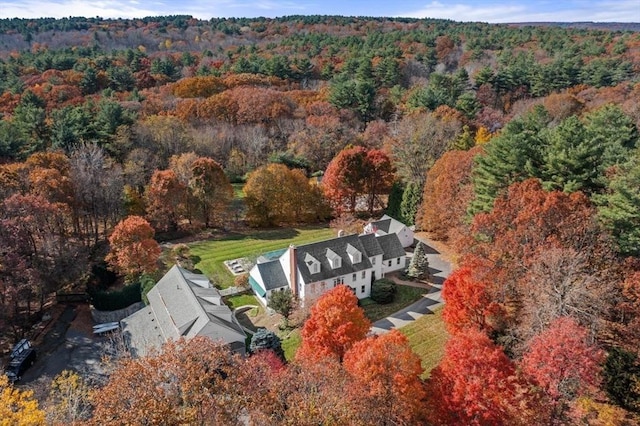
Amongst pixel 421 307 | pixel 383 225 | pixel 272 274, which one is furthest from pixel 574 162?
pixel 272 274

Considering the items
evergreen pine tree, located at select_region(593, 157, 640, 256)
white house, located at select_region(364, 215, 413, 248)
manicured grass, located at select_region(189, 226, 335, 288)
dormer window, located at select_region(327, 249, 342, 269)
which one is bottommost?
manicured grass, located at select_region(189, 226, 335, 288)

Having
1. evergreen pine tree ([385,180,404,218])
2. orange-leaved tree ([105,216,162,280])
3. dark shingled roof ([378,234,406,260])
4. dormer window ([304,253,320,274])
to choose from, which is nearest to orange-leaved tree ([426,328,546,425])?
dormer window ([304,253,320,274])

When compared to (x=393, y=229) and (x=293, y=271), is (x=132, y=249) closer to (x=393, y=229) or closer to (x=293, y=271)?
(x=293, y=271)

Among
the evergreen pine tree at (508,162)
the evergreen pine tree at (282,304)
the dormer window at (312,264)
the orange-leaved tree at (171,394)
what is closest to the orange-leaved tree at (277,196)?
the dormer window at (312,264)

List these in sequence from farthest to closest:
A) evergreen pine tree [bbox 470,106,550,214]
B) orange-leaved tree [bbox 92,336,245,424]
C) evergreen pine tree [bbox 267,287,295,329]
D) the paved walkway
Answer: evergreen pine tree [bbox 470,106,550,214]
evergreen pine tree [bbox 267,287,295,329]
the paved walkway
orange-leaved tree [bbox 92,336,245,424]

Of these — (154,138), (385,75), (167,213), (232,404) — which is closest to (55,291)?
(167,213)

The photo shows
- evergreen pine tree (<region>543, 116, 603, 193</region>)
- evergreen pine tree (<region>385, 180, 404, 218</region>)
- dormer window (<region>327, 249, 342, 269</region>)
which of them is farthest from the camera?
evergreen pine tree (<region>385, 180, 404, 218</region>)

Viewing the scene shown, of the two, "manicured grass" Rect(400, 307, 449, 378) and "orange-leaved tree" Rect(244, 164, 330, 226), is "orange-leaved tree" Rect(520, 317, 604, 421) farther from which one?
"orange-leaved tree" Rect(244, 164, 330, 226)
